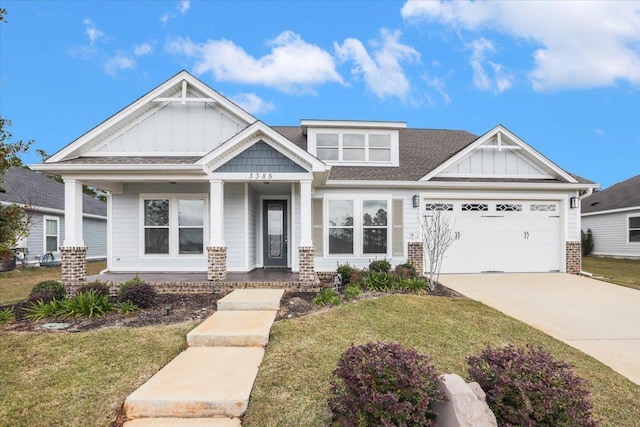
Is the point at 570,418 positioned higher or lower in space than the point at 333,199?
lower

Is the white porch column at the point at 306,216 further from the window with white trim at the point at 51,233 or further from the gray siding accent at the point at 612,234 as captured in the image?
the gray siding accent at the point at 612,234

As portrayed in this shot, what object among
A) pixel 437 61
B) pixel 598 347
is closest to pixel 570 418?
pixel 598 347

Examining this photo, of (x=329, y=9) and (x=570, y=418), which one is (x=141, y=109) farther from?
(x=570, y=418)

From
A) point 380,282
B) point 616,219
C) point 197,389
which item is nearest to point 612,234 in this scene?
point 616,219

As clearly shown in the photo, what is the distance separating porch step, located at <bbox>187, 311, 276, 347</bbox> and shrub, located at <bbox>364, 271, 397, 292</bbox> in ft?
10.8

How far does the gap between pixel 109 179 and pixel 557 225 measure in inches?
568

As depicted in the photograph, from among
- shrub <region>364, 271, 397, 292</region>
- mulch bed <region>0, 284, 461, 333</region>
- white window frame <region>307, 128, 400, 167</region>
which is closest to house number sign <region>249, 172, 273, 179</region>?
mulch bed <region>0, 284, 461, 333</region>

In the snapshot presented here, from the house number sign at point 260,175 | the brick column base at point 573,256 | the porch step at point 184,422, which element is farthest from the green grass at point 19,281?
the brick column base at point 573,256

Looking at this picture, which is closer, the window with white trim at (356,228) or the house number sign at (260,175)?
the house number sign at (260,175)

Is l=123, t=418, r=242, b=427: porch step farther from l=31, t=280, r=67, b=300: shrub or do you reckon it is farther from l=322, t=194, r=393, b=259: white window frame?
l=322, t=194, r=393, b=259: white window frame

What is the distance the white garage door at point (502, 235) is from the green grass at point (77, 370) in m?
9.54

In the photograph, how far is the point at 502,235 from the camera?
12.7 m

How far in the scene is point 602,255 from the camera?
2197cm

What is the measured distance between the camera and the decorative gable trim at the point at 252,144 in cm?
955
